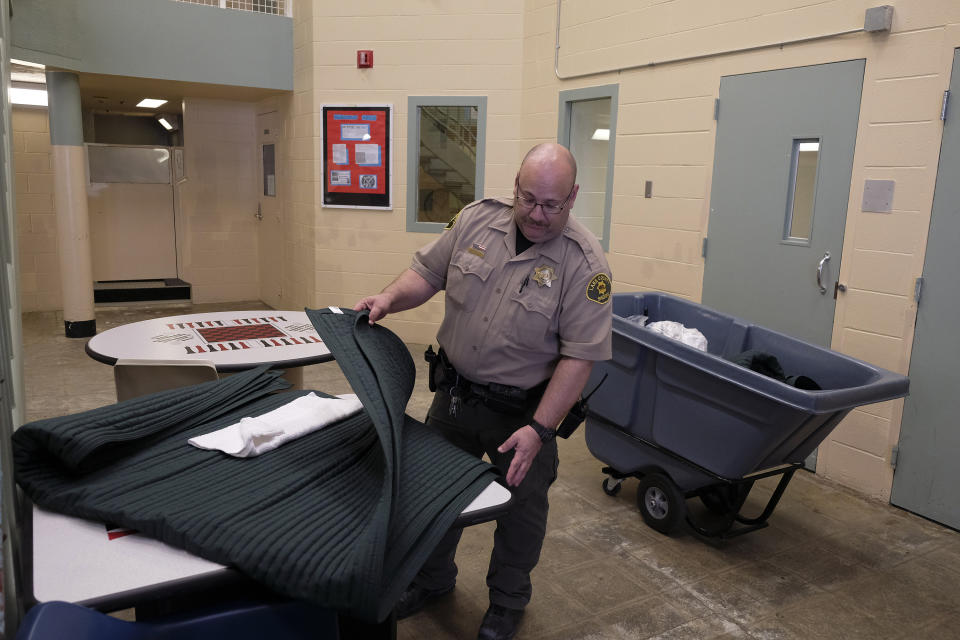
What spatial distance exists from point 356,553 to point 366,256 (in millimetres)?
5363

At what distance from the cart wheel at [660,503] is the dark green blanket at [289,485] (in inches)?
67.2

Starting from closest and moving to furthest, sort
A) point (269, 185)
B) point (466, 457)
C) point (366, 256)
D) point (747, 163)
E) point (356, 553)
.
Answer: point (356, 553)
point (466, 457)
point (747, 163)
point (366, 256)
point (269, 185)

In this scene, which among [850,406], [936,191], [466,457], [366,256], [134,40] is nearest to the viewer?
[466,457]

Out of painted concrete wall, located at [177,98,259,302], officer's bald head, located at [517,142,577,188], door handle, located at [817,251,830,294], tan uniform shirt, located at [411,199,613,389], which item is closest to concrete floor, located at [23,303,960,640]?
tan uniform shirt, located at [411,199,613,389]

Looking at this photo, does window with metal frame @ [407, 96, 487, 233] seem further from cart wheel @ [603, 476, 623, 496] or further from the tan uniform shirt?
the tan uniform shirt

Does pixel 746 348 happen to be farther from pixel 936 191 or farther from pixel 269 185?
pixel 269 185

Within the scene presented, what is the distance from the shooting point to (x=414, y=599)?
2.50 m

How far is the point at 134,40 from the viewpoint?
19.7 ft

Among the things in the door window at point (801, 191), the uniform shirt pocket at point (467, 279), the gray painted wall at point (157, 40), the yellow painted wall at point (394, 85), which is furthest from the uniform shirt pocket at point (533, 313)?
the gray painted wall at point (157, 40)

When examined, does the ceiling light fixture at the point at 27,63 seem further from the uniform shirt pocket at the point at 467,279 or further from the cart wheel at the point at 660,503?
the cart wheel at the point at 660,503

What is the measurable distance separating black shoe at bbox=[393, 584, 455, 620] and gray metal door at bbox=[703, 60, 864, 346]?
254 centimetres

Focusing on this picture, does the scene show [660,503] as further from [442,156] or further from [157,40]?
[157,40]

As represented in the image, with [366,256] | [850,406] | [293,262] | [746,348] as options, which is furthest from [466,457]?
[293,262]

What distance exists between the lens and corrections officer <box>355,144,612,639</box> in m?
2.08
